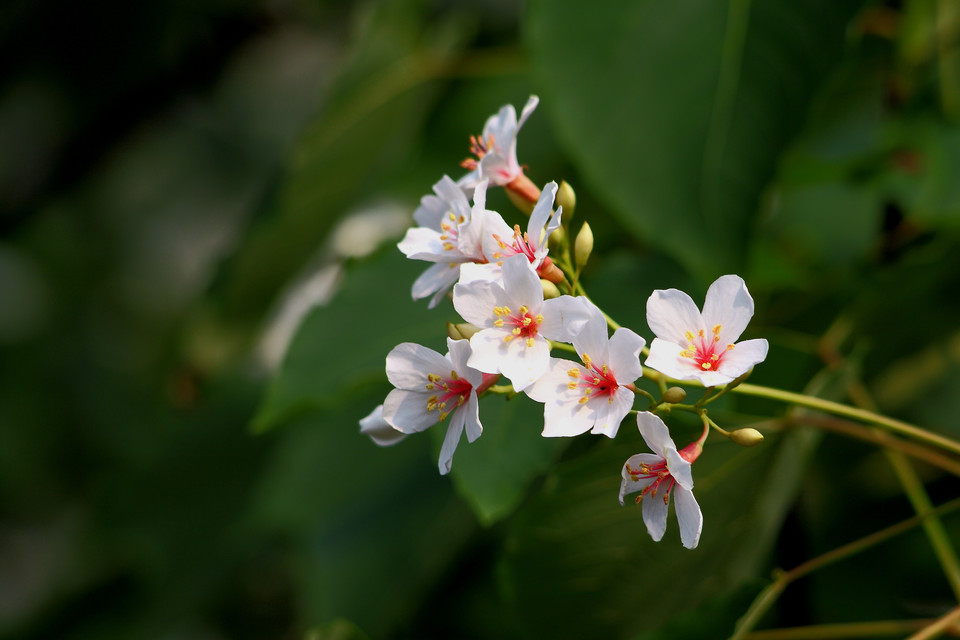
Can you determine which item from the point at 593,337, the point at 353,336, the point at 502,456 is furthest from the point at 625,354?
the point at 353,336

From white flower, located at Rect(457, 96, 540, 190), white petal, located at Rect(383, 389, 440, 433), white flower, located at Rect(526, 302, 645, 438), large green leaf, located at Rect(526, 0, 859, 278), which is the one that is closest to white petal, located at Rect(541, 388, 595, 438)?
Answer: white flower, located at Rect(526, 302, 645, 438)

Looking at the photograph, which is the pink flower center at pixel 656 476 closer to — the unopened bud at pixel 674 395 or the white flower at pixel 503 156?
the unopened bud at pixel 674 395

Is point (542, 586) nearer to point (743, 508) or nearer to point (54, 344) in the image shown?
point (743, 508)

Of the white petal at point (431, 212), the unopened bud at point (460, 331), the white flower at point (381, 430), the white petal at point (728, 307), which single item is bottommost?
the white petal at point (728, 307)

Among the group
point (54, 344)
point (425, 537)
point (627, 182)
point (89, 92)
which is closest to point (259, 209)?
point (425, 537)

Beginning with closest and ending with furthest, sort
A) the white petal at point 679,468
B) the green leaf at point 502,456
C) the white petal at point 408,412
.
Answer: the white petal at point 679,468
the white petal at point 408,412
the green leaf at point 502,456

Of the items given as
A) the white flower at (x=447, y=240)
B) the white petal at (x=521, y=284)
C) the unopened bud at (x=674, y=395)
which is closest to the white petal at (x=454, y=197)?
the white flower at (x=447, y=240)

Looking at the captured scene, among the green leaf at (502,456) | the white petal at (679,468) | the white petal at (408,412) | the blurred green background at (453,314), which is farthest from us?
the blurred green background at (453,314)
